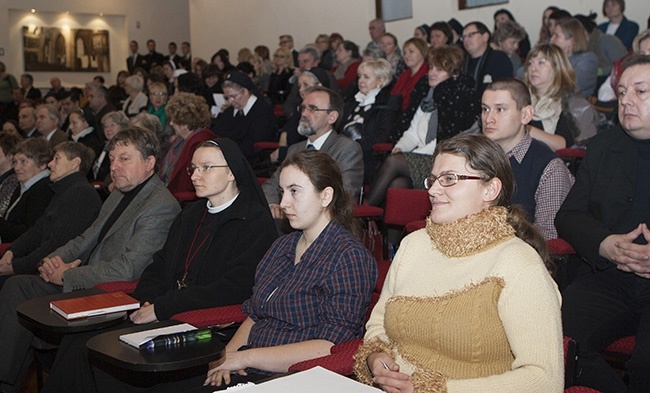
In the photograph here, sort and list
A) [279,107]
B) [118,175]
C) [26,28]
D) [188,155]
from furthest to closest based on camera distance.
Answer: [26,28] → [279,107] → [188,155] → [118,175]

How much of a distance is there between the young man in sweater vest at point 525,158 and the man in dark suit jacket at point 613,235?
201 millimetres

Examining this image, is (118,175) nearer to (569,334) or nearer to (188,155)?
(188,155)

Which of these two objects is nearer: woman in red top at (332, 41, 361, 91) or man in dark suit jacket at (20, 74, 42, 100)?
woman in red top at (332, 41, 361, 91)

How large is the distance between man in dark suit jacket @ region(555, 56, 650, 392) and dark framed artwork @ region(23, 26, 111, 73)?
660 inches

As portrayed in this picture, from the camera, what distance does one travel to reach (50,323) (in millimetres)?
2770

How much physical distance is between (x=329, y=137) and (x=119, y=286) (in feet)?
5.81

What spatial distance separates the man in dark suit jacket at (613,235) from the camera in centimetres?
255

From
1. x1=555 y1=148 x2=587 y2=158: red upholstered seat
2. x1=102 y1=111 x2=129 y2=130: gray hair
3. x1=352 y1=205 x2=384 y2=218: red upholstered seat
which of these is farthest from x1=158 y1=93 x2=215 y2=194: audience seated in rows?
x1=555 y1=148 x2=587 y2=158: red upholstered seat

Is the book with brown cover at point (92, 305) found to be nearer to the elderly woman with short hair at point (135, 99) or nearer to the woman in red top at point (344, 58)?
the woman in red top at point (344, 58)

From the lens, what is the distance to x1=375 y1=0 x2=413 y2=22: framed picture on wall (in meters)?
10.1

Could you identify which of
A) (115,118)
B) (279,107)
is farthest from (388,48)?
(115,118)

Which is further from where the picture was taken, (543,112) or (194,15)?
(194,15)

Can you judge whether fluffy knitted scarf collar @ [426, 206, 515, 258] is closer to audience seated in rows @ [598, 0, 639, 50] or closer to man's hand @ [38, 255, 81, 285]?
man's hand @ [38, 255, 81, 285]

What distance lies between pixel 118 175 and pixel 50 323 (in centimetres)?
126
